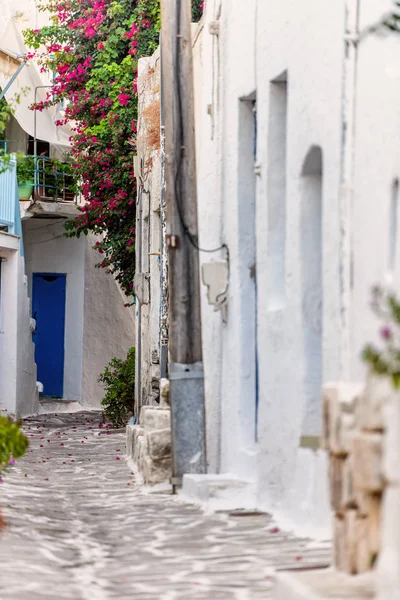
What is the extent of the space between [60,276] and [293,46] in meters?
17.2

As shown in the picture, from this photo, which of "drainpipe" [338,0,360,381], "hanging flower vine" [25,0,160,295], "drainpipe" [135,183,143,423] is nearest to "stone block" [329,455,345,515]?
"drainpipe" [338,0,360,381]

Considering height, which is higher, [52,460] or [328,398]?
[328,398]

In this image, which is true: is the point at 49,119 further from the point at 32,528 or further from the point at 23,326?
the point at 32,528

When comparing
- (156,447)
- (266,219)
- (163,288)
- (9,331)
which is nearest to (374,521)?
(266,219)

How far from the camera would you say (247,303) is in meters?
10.4

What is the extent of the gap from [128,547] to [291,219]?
2.68m

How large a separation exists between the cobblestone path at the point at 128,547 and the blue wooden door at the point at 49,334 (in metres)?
12.9

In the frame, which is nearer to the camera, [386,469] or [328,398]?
[386,469]

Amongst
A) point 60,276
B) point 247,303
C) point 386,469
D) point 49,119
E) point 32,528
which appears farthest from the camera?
point 60,276

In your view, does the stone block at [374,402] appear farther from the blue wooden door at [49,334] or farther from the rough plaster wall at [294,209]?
the blue wooden door at [49,334]

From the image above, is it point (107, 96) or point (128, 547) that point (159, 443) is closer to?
point (128, 547)

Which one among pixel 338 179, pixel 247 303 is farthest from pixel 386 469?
pixel 247 303

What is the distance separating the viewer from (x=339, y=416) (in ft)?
17.8

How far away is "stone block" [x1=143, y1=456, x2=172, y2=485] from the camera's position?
1123 cm
